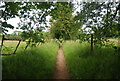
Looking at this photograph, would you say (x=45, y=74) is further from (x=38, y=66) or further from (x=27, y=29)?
(x=27, y=29)

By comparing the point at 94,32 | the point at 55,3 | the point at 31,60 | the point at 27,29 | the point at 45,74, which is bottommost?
the point at 45,74

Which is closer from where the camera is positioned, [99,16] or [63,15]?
[99,16]

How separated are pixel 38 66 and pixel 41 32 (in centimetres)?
177

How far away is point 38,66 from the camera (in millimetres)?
→ 4605

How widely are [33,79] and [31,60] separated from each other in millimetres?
1350

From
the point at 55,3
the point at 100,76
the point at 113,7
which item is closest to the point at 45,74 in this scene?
the point at 100,76

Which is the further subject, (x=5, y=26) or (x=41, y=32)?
(x=41, y=32)

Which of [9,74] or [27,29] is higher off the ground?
[27,29]

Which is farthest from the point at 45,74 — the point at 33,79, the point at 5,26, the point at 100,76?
the point at 5,26

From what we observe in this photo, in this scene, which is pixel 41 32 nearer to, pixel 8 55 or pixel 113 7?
pixel 8 55

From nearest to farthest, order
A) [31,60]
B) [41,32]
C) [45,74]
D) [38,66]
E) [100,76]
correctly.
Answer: [100,76] < [45,74] < [38,66] < [31,60] < [41,32]

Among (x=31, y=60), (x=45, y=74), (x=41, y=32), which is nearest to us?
(x=45, y=74)

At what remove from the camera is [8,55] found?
Answer: 515 centimetres

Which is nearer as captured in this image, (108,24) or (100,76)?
(100,76)
